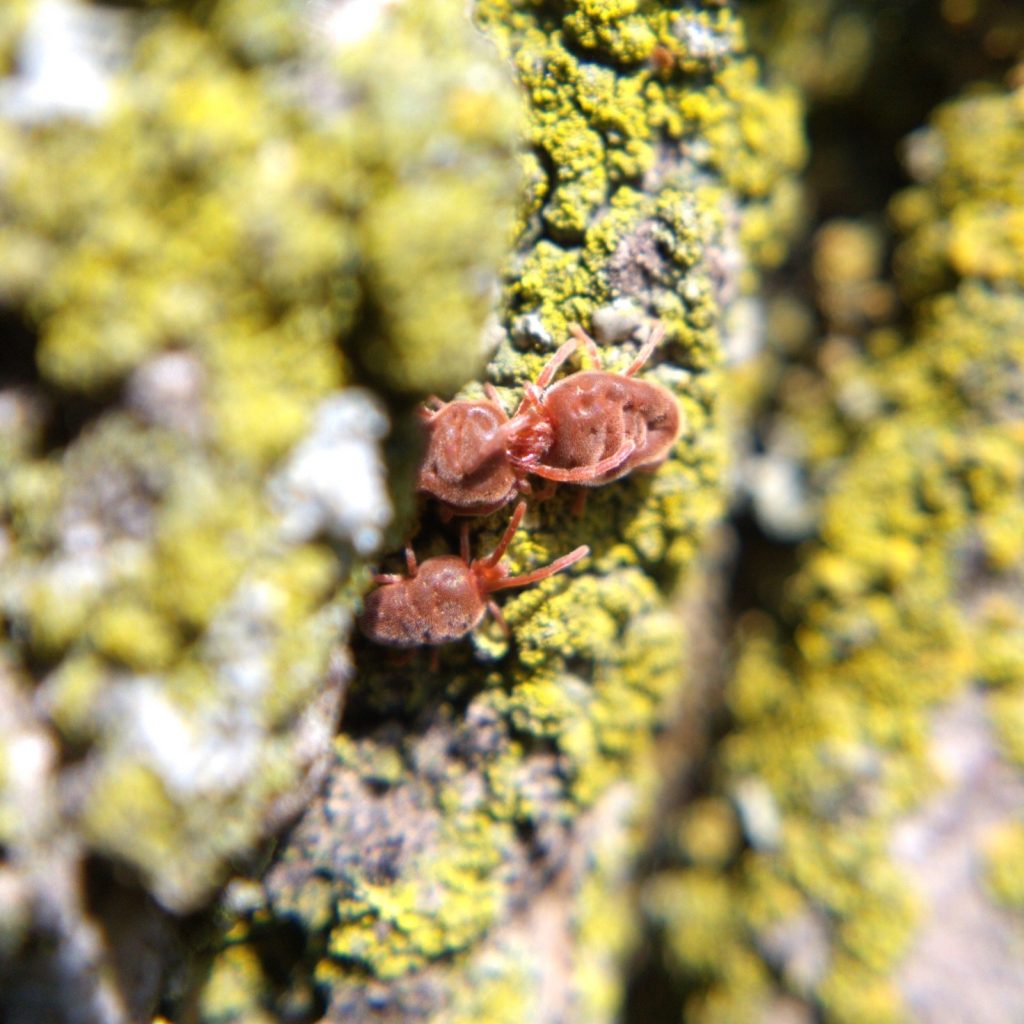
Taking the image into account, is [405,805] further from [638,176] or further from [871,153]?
[871,153]

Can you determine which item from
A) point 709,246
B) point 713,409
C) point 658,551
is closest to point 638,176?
point 709,246

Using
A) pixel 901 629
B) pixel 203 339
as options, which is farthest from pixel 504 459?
pixel 901 629

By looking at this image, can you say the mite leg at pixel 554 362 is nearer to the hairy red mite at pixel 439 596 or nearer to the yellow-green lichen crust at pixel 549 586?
the yellow-green lichen crust at pixel 549 586

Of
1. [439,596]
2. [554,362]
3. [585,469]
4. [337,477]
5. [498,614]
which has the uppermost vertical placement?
→ [337,477]

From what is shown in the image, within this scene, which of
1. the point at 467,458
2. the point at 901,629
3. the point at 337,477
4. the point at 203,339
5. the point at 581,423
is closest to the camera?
the point at 203,339

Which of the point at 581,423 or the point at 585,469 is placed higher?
→ the point at 581,423

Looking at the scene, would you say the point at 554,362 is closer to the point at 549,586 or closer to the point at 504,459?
the point at 504,459
